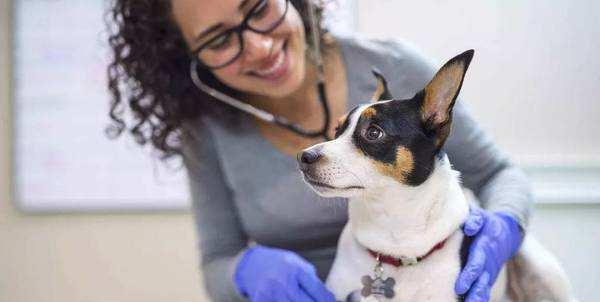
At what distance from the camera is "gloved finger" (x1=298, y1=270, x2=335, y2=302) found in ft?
2.24

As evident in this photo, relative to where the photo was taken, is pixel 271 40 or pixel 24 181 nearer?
pixel 271 40

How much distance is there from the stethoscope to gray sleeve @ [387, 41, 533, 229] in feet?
0.33

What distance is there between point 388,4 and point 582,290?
0.47 meters

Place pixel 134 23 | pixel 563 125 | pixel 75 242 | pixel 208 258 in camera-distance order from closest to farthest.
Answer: pixel 563 125
pixel 134 23
pixel 208 258
pixel 75 242

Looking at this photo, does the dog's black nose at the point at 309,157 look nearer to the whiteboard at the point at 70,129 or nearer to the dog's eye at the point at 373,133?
the dog's eye at the point at 373,133

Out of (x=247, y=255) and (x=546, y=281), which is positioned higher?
(x=546, y=281)

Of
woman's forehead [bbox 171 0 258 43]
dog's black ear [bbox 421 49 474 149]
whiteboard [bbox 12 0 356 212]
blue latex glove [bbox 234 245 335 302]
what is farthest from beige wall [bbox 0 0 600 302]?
dog's black ear [bbox 421 49 474 149]

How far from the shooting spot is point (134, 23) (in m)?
0.79

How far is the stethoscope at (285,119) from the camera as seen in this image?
661mm

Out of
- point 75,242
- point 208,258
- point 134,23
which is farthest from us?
point 75,242

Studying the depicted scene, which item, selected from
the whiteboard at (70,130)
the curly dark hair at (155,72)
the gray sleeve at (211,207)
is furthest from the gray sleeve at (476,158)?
the whiteboard at (70,130)

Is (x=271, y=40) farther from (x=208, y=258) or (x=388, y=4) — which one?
(x=208, y=258)

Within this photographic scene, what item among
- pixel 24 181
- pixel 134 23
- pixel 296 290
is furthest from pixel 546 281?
pixel 24 181

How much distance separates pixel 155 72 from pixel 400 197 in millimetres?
464
